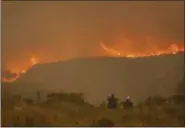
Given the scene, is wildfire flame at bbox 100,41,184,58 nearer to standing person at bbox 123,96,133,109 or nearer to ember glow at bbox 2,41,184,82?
ember glow at bbox 2,41,184,82

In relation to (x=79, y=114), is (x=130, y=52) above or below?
above

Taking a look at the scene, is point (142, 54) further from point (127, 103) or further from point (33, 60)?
point (33, 60)

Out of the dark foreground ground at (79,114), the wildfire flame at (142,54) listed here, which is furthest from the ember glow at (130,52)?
the dark foreground ground at (79,114)

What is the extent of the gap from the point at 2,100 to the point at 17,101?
0.07 metres

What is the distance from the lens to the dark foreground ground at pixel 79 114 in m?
1.68

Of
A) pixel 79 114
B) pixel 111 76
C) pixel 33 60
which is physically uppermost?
pixel 33 60

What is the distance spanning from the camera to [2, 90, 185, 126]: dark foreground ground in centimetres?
168

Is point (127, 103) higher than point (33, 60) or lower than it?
lower

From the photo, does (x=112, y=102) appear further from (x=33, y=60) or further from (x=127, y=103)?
(x=33, y=60)

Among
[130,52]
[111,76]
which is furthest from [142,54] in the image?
[111,76]

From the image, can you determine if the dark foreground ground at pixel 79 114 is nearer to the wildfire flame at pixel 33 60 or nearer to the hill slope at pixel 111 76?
the hill slope at pixel 111 76

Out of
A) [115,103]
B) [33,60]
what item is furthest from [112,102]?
[33,60]

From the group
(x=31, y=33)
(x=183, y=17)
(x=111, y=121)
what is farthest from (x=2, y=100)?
(x=183, y=17)

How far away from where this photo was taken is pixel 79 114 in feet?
5.54
